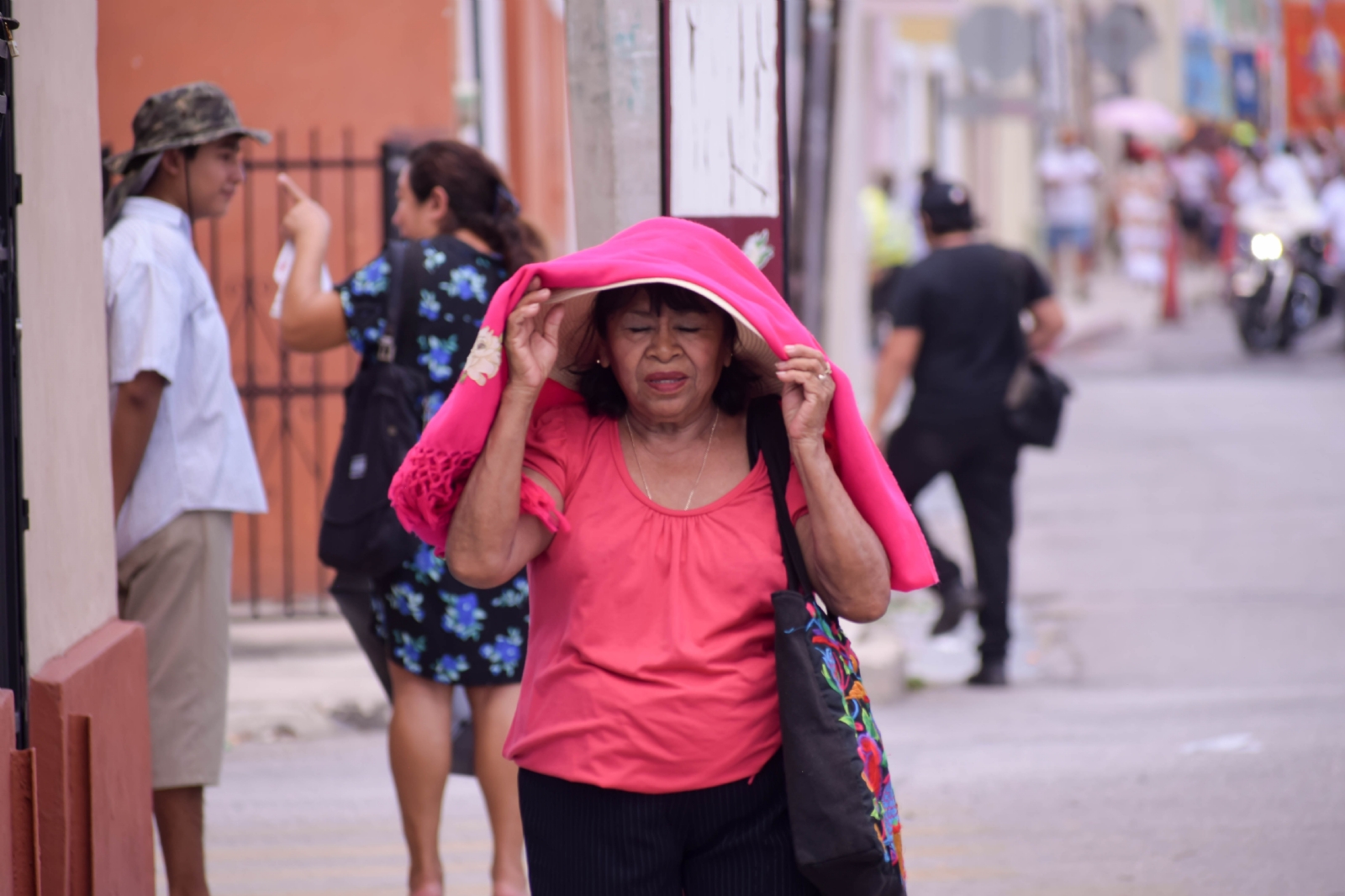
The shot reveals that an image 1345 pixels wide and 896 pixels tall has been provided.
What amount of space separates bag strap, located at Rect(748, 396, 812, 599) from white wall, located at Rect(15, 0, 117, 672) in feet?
4.85

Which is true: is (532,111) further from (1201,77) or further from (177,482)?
(1201,77)

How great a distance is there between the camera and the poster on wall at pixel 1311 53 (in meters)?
41.7

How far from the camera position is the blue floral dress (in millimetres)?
4578

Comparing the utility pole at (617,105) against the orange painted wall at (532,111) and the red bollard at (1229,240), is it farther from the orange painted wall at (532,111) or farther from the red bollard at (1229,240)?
the red bollard at (1229,240)

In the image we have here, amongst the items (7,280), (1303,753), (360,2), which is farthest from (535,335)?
(360,2)

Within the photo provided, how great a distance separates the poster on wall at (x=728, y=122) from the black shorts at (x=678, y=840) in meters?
1.75

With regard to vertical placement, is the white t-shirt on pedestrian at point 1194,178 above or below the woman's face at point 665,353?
above

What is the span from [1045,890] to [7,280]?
2.96m

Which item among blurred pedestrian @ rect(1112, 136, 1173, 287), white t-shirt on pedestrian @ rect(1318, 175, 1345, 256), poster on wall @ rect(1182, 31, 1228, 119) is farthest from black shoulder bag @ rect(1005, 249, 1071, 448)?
poster on wall @ rect(1182, 31, 1228, 119)

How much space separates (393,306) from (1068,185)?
79.2 feet

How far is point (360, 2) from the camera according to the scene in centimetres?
904

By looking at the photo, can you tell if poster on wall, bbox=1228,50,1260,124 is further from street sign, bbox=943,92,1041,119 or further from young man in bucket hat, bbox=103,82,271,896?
young man in bucket hat, bbox=103,82,271,896

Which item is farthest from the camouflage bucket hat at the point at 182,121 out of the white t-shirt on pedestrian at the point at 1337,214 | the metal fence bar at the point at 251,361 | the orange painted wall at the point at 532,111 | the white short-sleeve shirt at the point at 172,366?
the white t-shirt on pedestrian at the point at 1337,214

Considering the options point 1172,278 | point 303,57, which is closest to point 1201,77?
point 1172,278
